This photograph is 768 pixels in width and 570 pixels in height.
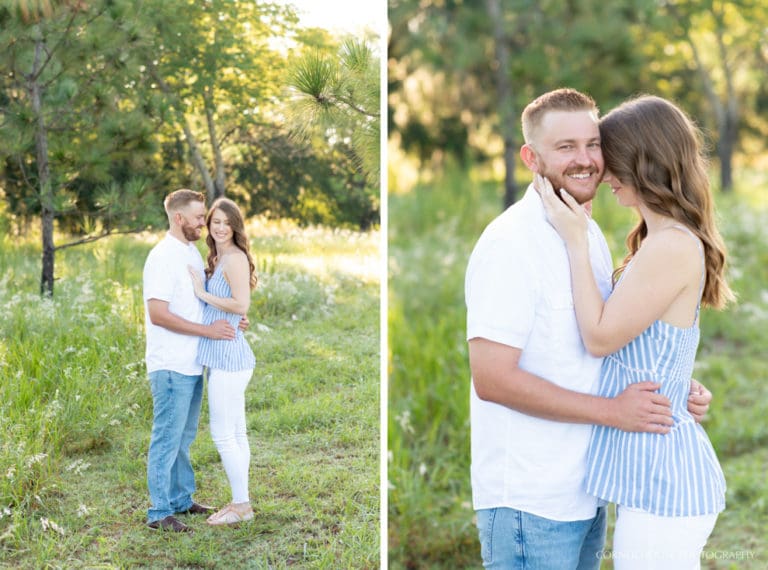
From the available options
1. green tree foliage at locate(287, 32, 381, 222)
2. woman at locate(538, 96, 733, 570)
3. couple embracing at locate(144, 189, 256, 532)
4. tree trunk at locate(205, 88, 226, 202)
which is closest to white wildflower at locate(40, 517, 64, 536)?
couple embracing at locate(144, 189, 256, 532)

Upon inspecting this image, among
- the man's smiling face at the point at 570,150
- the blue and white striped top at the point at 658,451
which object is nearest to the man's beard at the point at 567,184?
the man's smiling face at the point at 570,150

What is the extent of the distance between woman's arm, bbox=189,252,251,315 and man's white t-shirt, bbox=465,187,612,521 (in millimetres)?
1024

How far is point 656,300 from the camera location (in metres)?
2.11

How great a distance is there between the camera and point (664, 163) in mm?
2197

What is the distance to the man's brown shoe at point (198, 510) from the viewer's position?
2943mm

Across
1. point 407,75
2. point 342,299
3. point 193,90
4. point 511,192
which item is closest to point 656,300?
point 342,299

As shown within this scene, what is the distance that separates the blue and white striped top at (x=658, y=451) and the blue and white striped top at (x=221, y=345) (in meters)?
1.29

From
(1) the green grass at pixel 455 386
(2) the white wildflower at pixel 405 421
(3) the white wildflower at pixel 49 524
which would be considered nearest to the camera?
(3) the white wildflower at pixel 49 524

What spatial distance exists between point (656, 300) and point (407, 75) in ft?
26.9

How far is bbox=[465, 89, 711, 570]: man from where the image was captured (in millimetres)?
2098

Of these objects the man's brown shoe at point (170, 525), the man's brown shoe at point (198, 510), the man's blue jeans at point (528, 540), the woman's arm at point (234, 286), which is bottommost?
the man's brown shoe at point (170, 525)

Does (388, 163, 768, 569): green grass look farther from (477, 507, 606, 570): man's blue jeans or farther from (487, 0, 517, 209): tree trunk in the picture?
(477, 507, 606, 570): man's blue jeans

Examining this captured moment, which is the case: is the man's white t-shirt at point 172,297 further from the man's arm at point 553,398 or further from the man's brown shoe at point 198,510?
the man's arm at point 553,398

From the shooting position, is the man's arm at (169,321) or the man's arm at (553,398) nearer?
the man's arm at (553,398)
